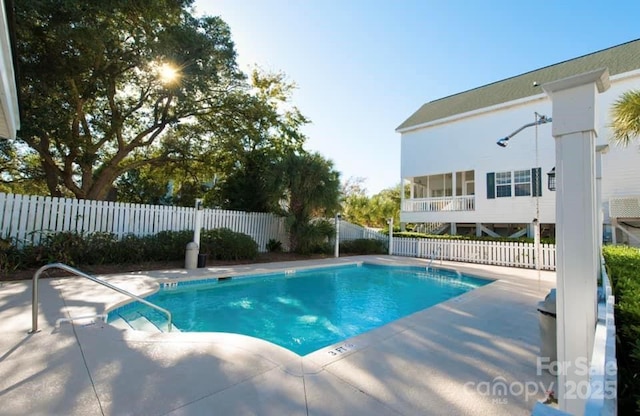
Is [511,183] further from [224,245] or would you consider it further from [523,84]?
[224,245]

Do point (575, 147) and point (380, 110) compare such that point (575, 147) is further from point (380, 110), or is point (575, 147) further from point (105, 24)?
point (380, 110)

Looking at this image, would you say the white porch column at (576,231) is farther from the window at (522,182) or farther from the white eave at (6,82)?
the window at (522,182)

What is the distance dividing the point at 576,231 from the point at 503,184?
14.2m

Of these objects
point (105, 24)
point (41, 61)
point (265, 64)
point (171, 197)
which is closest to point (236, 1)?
point (105, 24)

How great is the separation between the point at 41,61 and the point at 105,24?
2343 mm

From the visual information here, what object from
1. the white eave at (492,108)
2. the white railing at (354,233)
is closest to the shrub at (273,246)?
the white railing at (354,233)

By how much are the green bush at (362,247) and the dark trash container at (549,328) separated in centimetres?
1254

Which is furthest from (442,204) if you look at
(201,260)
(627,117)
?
(201,260)

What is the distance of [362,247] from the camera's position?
1543cm

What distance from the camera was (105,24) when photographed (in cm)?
866

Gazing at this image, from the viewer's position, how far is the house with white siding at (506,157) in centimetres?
1174

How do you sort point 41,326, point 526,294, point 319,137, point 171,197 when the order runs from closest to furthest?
point 41,326 < point 526,294 < point 171,197 < point 319,137

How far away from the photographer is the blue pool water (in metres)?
5.07

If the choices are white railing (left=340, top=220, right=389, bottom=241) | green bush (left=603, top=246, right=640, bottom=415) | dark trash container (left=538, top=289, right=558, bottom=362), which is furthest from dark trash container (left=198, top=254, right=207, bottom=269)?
green bush (left=603, top=246, right=640, bottom=415)
